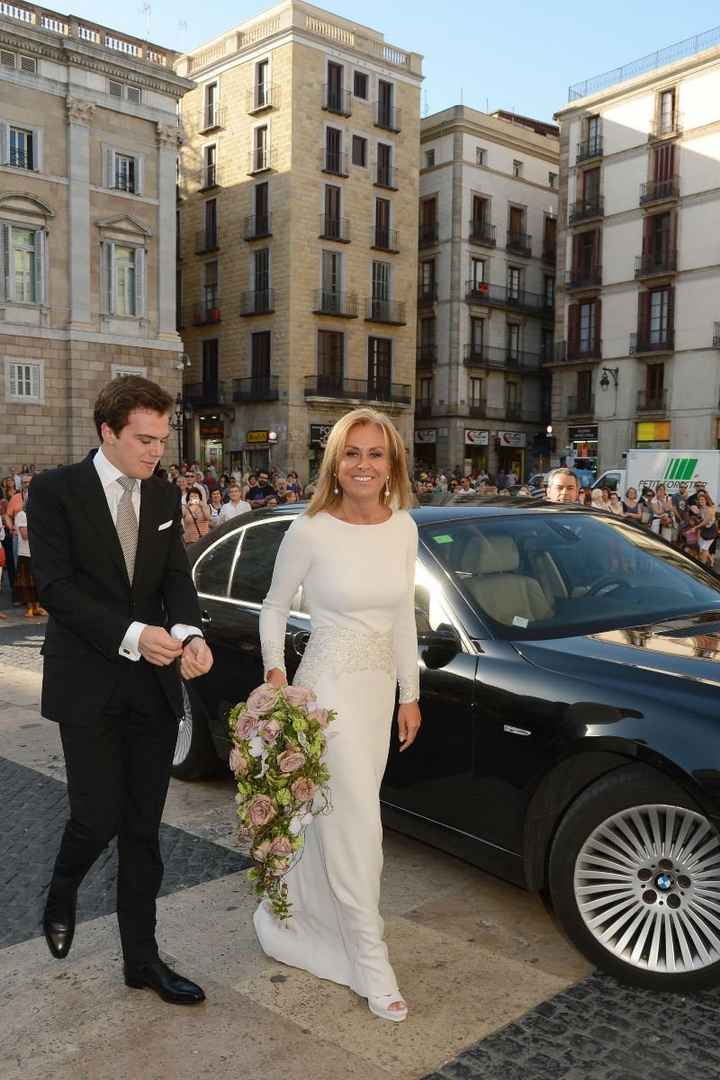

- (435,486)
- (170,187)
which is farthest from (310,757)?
(170,187)

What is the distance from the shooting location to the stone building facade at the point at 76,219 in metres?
32.3

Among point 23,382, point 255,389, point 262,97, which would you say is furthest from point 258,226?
point 23,382

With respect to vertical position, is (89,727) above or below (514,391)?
below

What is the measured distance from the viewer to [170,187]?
3597cm

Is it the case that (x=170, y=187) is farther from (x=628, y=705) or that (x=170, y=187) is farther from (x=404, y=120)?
(x=628, y=705)

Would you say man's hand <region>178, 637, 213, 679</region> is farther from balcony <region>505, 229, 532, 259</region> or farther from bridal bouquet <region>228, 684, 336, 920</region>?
balcony <region>505, 229, 532, 259</region>

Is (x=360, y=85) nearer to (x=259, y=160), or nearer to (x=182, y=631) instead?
(x=259, y=160)

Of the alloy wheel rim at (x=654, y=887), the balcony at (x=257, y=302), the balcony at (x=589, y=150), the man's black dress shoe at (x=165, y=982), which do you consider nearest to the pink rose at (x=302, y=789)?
the man's black dress shoe at (x=165, y=982)

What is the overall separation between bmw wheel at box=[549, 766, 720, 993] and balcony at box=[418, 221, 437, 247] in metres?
47.4

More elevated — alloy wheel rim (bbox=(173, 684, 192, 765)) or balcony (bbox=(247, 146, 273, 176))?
balcony (bbox=(247, 146, 273, 176))

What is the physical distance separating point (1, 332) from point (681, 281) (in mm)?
27633

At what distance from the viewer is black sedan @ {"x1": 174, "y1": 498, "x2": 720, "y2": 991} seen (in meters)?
3.17

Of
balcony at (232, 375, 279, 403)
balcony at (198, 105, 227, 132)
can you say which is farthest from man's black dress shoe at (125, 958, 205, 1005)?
balcony at (198, 105, 227, 132)

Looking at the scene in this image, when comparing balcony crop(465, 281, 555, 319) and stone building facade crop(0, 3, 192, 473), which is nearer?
stone building facade crop(0, 3, 192, 473)
